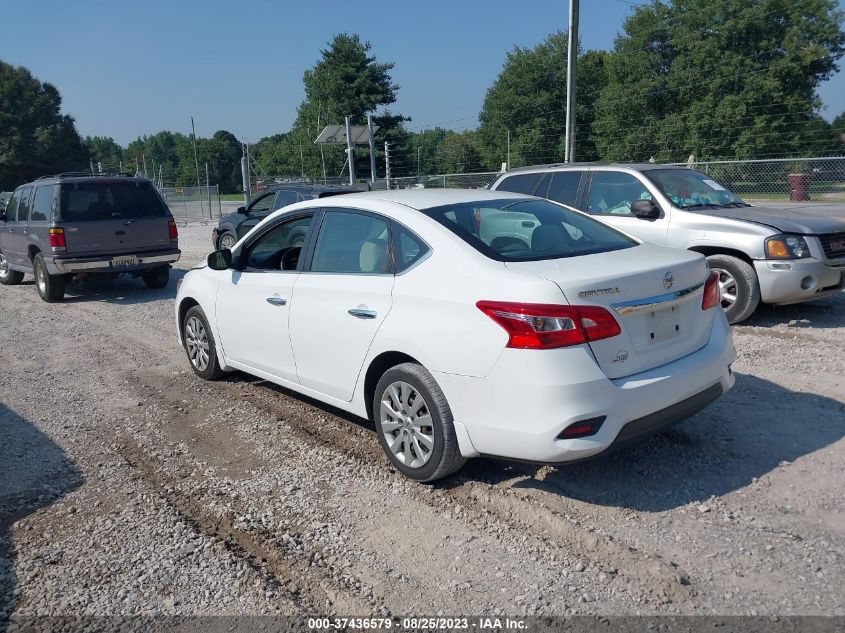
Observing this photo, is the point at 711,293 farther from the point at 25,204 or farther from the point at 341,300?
the point at 25,204

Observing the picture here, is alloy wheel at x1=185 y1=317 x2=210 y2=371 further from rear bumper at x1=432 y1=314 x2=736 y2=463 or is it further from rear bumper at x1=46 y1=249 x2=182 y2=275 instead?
rear bumper at x1=46 y1=249 x2=182 y2=275

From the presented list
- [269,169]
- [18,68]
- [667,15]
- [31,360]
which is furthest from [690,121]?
[18,68]

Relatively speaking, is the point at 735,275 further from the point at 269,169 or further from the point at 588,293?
the point at 269,169

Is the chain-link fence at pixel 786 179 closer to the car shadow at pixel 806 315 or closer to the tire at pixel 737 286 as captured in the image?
the car shadow at pixel 806 315

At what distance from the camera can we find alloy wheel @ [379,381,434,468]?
396cm

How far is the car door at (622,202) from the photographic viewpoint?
8.06 meters

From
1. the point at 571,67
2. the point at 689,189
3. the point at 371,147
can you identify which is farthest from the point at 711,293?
the point at 371,147

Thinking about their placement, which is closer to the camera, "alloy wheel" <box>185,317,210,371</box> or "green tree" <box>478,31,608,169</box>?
"alloy wheel" <box>185,317,210,371</box>

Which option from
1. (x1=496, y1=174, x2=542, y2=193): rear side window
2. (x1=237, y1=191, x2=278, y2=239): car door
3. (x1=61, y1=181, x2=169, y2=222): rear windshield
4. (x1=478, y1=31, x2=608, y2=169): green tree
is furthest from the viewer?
(x1=478, y1=31, x2=608, y2=169): green tree

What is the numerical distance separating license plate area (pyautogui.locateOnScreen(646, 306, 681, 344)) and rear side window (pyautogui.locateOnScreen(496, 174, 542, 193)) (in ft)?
17.5

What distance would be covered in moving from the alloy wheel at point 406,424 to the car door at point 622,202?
16.4 ft

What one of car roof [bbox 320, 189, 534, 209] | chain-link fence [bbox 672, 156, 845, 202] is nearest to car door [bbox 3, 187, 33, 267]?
car roof [bbox 320, 189, 534, 209]

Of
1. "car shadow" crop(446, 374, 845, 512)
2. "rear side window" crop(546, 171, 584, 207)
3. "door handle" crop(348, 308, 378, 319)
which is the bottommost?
"car shadow" crop(446, 374, 845, 512)

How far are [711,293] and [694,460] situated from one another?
1031 mm
